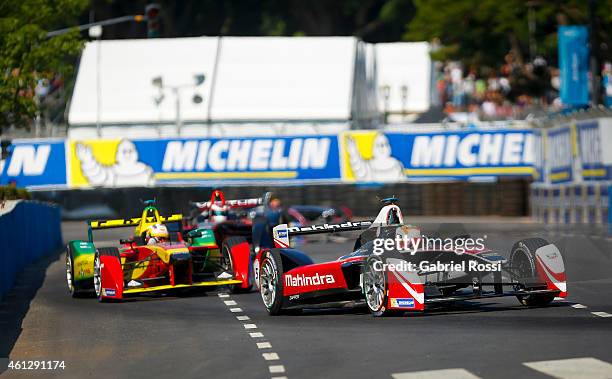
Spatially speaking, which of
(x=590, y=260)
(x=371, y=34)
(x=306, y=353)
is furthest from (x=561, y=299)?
(x=371, y=34)

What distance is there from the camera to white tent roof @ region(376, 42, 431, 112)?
73438 mm

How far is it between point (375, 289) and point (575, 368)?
463cm

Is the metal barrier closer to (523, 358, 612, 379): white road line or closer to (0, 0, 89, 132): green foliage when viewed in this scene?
(0, 0, 89, 132): green foliage

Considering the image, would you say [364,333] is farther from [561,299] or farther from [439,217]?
[439,217]

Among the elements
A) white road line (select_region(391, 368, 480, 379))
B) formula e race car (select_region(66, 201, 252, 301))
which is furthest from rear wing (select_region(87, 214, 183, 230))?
white road line (select_region(391, 368, 480, 379))

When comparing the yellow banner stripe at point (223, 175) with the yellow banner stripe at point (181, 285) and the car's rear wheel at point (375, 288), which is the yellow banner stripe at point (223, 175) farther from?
the car's rear wheel at point (375, 288)

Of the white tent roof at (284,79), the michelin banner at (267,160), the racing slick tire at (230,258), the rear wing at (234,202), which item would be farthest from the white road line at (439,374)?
the white tent roof at (284,79)

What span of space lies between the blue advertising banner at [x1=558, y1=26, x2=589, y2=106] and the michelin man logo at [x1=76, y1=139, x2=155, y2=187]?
13.7 m

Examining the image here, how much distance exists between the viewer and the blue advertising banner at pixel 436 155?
48312 millimetres

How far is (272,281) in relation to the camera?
17438 mm

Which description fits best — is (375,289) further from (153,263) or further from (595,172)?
A: (595,172)

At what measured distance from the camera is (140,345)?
1477 cm

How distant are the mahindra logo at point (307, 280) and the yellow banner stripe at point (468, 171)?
3190 centimetres

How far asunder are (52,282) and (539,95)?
45183 millimetres
